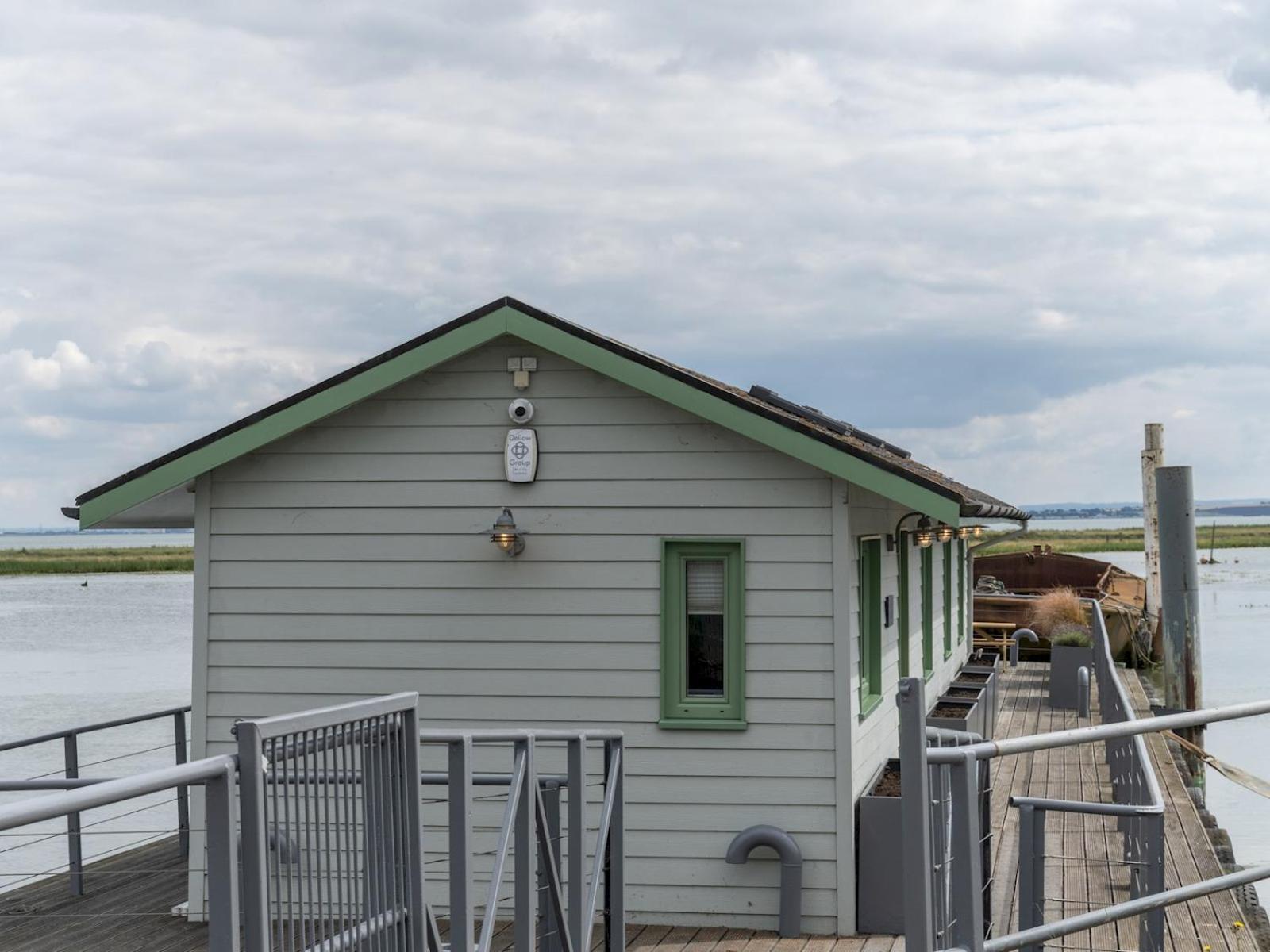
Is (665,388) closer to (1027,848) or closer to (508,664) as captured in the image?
(508,664)

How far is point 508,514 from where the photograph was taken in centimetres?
925

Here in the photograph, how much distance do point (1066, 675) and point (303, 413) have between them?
1299cm

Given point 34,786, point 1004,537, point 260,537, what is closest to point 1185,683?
point 1004,537

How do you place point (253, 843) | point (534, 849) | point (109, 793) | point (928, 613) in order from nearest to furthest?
point (109, 793), point (253, 843), point (534, 849), point (928, 613)

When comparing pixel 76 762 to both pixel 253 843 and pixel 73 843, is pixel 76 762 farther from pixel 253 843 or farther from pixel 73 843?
pixel 253 843

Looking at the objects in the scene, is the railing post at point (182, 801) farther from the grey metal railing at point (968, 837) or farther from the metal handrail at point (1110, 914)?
the metal handrail at point (1110, 914)

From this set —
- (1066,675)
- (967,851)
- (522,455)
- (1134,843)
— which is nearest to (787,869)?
(1134,843)

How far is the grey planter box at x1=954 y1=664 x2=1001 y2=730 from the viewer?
15.6 metres

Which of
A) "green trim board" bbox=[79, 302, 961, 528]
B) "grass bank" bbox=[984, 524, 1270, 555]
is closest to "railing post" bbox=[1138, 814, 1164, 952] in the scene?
"green trim board" bbox=[79, 302, 961, 528]

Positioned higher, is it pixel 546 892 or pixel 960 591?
pixel 960 591

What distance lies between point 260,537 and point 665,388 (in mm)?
2922

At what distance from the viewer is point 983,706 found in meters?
14.6

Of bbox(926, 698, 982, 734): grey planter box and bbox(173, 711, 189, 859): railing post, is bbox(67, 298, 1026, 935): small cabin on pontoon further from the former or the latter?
bbox(926, 698, 982, 734): grey planter box

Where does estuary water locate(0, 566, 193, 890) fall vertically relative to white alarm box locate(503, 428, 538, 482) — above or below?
below
